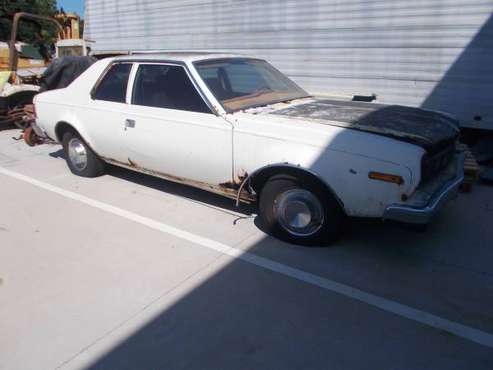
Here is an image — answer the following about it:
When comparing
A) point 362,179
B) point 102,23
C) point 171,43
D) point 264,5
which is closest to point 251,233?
point 362,179

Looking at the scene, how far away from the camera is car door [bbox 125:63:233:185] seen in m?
3.87

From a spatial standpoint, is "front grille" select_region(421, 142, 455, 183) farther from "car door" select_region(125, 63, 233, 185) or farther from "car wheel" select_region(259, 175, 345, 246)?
"car door" select_region(125, 63, 233, 185)

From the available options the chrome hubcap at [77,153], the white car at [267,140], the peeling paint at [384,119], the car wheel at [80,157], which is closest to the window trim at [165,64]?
the white car at [267,140]

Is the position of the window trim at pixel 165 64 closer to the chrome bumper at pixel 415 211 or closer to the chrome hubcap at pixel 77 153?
the chrome hubcap at pixel 77 153

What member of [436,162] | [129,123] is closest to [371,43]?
[436,162]

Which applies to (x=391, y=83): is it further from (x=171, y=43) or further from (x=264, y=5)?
(x=171, y=43)

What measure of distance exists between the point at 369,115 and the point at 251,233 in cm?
150

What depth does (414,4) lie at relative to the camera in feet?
20.6

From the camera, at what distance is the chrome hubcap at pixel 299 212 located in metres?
3.49

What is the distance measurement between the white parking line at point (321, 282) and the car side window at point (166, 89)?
1163 mm

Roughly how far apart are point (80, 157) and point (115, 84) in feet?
4.12

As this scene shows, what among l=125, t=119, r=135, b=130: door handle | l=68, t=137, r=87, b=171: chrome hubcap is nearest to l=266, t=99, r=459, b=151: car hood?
l=125, t=119, r=135, b=130: door handle

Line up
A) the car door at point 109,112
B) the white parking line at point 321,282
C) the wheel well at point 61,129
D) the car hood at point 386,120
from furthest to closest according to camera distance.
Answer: the wheel well at point 61,129 < the car door at point 109,112 < the car hood at point 386,120 < the white parking line at point 321,282

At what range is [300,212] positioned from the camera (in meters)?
3.58
